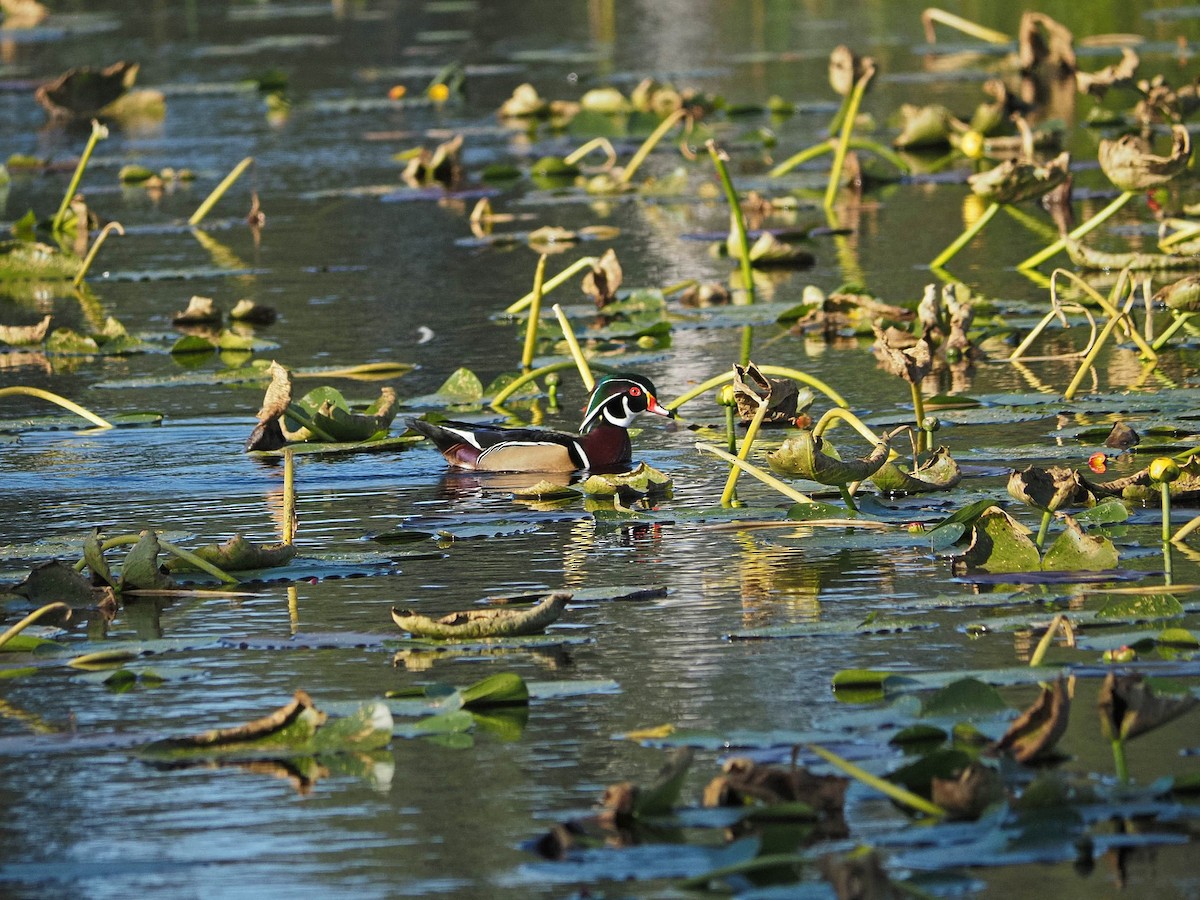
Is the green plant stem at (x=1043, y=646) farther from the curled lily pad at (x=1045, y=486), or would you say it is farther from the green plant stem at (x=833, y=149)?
the green plant stem at (x=833, y=149)

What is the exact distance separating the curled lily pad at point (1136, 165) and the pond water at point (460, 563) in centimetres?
73

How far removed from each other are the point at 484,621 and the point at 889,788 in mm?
1596

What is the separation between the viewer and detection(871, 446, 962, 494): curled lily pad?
6812mm

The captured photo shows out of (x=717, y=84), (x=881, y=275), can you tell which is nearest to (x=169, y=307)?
(x=881, y=275)

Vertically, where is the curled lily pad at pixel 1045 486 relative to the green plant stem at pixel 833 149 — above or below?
below

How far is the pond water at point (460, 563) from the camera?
4230 millimetres

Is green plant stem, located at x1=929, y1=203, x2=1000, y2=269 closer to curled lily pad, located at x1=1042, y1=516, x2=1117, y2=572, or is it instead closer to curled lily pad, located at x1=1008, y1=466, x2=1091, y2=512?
curled lily pad, located at x1=1008, y1=466, x2=1091, y2=512

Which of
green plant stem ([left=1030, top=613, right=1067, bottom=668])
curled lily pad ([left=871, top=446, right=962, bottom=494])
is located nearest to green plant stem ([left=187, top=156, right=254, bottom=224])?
curled lily pad ([left=871, top=446, right=962, bottom=494])

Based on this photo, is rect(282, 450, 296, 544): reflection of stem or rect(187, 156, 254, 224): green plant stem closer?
rect(282, 450, 296, 544): reflection of stem

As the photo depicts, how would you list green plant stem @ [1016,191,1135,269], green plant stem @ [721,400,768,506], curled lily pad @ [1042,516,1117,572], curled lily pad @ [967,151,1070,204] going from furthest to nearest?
curled lily pad @ [967,151,1070,204] < green plant stem @ [1016,191,1135,269] < green plant stem @ [721,400,768,506] < curled lily pad @ [1042,516,1117,572]

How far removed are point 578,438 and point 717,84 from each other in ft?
45.3

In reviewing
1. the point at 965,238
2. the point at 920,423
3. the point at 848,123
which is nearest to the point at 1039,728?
the point at 920,423

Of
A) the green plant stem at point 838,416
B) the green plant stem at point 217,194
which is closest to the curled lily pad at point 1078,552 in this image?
the green plant stem at point 838,416

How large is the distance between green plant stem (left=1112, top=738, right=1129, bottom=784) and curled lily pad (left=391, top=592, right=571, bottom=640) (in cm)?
151
